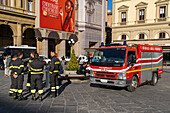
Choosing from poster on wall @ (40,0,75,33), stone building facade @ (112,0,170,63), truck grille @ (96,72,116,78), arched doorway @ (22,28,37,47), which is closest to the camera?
truck grille @ (96,72,116,78)

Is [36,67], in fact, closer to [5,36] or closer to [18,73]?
[18,73]

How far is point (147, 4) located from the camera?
104 feet

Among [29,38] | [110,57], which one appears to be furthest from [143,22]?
[110,57]

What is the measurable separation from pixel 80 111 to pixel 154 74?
6851mm

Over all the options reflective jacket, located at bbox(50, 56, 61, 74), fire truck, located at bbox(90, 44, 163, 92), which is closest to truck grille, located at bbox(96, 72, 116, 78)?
fire truck, located at bbox(90, 44, 163, 92)

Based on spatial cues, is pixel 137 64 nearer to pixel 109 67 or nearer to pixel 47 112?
pixel 109 67

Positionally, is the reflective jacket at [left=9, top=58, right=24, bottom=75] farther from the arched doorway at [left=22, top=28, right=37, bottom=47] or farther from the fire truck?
the arched doorway at [left=22, top=28, right=37, bottom=47]

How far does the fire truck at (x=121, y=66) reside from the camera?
8.33m

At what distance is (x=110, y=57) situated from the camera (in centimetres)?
884

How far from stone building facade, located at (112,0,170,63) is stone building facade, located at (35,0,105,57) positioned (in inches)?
226

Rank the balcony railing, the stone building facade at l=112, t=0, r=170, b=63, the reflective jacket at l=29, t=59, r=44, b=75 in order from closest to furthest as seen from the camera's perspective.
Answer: the reflective jacket at l=29, t=59, r=44, b=75 → the balcony railing → the stone building facade at l=112, t=0, r=170, b=63

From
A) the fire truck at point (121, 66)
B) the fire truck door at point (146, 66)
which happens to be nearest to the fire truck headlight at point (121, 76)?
the fire truck at point (121, 66)

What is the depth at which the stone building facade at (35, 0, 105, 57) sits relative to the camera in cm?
3235

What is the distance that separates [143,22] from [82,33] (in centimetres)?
1267
